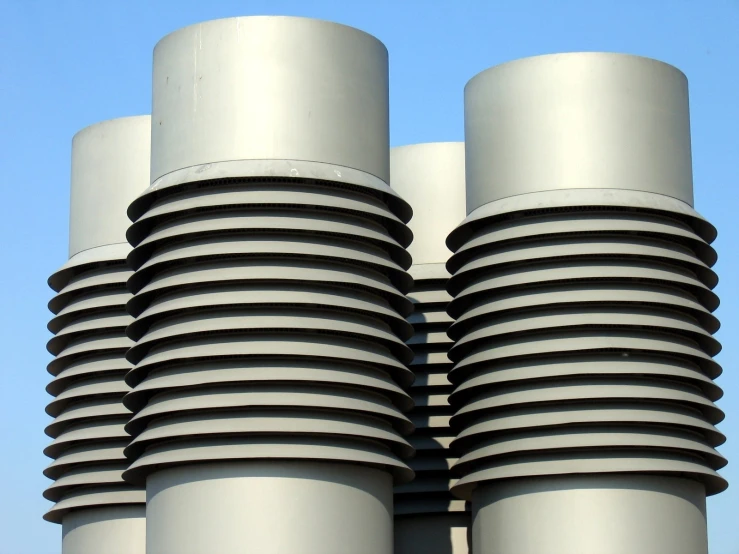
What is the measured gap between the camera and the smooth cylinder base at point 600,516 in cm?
2667

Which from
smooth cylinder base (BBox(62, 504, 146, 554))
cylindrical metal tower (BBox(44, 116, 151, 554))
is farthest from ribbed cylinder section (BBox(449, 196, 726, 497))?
cylindrical metal tower (BBox(44, 116, 151, 554))

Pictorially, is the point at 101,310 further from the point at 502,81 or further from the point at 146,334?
the point at 502,81

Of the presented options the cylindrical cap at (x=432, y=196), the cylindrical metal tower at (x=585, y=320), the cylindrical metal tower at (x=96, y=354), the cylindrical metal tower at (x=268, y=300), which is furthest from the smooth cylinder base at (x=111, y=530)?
the cylindrical cap at (x=432, y=196)

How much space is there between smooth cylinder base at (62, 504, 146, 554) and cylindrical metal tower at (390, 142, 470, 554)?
468cm

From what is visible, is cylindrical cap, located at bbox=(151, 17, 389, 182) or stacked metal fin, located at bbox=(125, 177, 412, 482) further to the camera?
cylindrical cap, located at bbox=(151, 17, 389, 182)

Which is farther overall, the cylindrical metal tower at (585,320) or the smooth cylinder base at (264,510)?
the cylindrical metal tower at (585,320)

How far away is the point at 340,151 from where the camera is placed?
2703cm

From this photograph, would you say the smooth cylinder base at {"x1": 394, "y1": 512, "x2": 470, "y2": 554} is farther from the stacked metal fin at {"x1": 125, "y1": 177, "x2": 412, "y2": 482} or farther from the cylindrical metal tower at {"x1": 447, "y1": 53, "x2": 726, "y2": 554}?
the stacked metal fin at {"x1": 125, "y1": 177, "x2": 412, "y2": 482}

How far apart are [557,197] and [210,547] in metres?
7.92

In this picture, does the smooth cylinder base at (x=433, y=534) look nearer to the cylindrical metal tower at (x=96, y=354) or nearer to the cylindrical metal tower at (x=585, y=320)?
the cylindrical metal tower at (x=585, y=320)

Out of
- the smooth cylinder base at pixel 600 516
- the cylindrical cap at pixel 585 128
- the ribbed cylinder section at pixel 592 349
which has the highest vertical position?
the cylindrical cap at pixel 585 128

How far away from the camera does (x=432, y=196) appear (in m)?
33.8

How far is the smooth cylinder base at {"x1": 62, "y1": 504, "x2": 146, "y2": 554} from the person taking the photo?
101ft

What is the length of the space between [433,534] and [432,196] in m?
6.51
